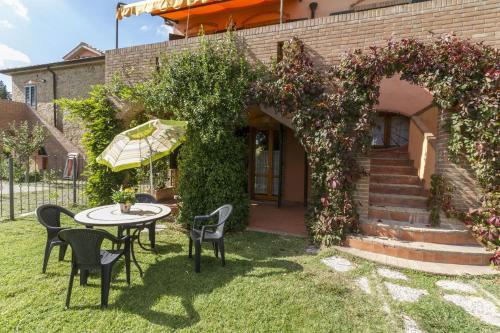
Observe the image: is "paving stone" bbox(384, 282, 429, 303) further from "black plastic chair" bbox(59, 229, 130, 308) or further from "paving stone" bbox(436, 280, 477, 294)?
"black plastic chair" bbox(59, 229, 130, 308)

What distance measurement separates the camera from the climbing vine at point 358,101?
4.78 meters

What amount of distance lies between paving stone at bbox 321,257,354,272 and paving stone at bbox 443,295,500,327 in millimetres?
1341

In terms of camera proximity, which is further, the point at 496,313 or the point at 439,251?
the point at 439,251

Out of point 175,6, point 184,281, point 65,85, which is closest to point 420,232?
point 184,281

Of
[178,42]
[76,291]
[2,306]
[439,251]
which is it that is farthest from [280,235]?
[178,42]

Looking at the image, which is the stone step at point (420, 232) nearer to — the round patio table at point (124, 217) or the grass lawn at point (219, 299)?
the grass lawn at point (219, 299)

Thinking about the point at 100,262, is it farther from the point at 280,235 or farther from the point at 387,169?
the point at 387,169

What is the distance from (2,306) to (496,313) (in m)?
6.14

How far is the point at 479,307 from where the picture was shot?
3555 mm

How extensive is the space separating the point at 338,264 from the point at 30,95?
808 inches

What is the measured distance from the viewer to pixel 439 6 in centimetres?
530

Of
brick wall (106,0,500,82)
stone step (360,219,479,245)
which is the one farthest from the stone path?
brick wall (106,0,500,82)

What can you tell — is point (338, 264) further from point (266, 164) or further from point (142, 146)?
point (266, 164)

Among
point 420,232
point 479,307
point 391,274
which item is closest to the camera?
point 479,307
